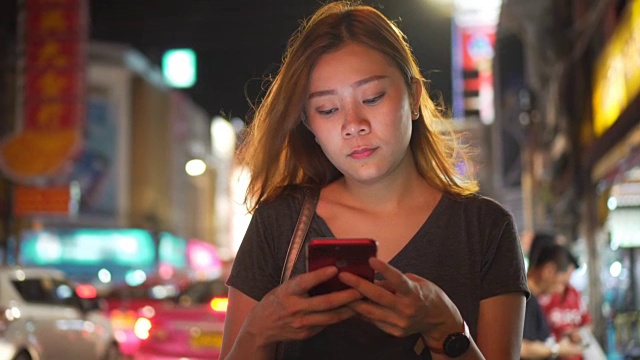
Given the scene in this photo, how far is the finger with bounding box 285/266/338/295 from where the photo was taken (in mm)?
2000

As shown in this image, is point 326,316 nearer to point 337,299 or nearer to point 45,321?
point 337,299

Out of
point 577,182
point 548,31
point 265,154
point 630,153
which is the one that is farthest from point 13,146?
point 265,154

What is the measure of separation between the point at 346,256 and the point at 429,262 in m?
0.36

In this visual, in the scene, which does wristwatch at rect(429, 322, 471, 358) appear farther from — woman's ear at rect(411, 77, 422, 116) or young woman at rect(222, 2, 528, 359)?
woman's ear at rect(411, 77, 422, 116)

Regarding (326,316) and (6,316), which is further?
(6,316)

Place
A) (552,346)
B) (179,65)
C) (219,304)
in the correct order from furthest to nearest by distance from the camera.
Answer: (179,65), (219,304), (552,346)

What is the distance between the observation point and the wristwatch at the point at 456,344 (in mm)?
2129

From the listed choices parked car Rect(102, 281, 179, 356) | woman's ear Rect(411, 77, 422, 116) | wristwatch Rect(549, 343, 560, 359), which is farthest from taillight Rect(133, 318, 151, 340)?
woman's ear Rect(411, 77, 422, 116)

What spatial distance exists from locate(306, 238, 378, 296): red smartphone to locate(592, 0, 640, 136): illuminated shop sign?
24.4ft

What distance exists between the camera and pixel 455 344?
84.0 inches

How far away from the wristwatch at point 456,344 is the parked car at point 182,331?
10189 mm

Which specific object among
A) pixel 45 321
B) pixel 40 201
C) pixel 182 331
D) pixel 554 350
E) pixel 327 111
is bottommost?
pixel 182 331

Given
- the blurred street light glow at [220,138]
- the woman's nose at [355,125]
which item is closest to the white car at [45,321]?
the woman's nose at [355,125]

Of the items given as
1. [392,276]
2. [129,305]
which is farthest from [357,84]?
[129,305]
